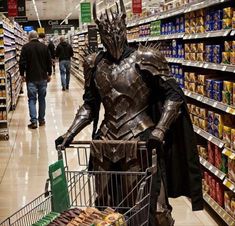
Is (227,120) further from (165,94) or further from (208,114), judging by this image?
(165,94)

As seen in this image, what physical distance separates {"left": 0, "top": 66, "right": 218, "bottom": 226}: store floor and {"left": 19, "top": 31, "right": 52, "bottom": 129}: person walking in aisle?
0.64 metres

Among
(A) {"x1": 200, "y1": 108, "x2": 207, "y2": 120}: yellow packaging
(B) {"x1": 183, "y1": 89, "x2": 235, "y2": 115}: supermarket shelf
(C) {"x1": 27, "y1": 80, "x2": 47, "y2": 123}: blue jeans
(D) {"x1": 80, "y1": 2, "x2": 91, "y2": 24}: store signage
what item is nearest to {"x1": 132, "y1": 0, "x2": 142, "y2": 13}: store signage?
(D) {"x1": 80, "y1": 2, "x2": 91, "y2": 24}: store signage

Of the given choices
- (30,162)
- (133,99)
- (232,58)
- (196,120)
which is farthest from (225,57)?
(30,162)

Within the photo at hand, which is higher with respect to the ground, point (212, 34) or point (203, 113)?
point (212, 34)

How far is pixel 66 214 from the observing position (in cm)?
236

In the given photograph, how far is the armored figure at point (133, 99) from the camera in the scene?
315 cm

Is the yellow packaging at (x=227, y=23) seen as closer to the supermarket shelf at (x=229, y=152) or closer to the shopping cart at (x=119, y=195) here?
the supermarket shelf at (x=229, y=152)

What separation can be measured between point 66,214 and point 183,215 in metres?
2.77

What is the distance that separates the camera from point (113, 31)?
3.15 metres

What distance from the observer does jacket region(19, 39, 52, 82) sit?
975cm

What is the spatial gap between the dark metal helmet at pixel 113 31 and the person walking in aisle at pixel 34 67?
6748 mm

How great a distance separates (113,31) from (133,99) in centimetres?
45

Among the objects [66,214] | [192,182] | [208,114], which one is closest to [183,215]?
[208,114]

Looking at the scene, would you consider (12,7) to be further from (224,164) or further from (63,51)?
(224,164)
